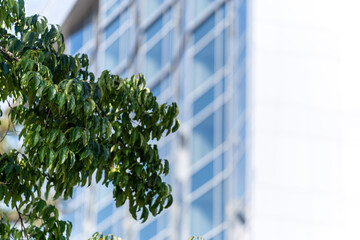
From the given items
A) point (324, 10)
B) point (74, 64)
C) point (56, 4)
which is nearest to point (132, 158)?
point (74, 64)

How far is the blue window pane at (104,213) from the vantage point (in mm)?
27934

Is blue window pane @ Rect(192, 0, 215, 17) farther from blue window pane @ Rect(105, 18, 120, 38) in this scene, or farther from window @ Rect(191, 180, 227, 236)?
blue window pane @ Rect(105, 18, 120, 38)

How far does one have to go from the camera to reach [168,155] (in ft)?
84.1

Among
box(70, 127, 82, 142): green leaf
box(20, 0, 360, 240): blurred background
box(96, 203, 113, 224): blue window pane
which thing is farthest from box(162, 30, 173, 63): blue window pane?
box(70, 127, 82, 142): green leaf

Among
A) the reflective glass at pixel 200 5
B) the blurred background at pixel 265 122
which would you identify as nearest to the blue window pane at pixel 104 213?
the blurred background at pixel 265 122

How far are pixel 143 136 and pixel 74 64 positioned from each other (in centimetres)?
74

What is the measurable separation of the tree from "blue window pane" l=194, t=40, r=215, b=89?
16.5m

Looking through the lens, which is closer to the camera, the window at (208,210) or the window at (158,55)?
the window at (208,210)

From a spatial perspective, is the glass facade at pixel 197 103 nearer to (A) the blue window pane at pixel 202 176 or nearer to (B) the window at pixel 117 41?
(A) the blue window pane at pixel 202 176

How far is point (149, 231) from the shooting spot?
25781 millimetres

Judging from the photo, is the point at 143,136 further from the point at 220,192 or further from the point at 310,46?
the point at 220,192

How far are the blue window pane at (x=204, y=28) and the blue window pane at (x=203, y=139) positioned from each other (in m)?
2.08

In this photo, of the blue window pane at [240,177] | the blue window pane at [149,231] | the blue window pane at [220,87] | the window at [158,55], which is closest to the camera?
the blue window pane at [240,177]

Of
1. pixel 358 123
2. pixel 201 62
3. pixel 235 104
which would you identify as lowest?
pixel 358 123
